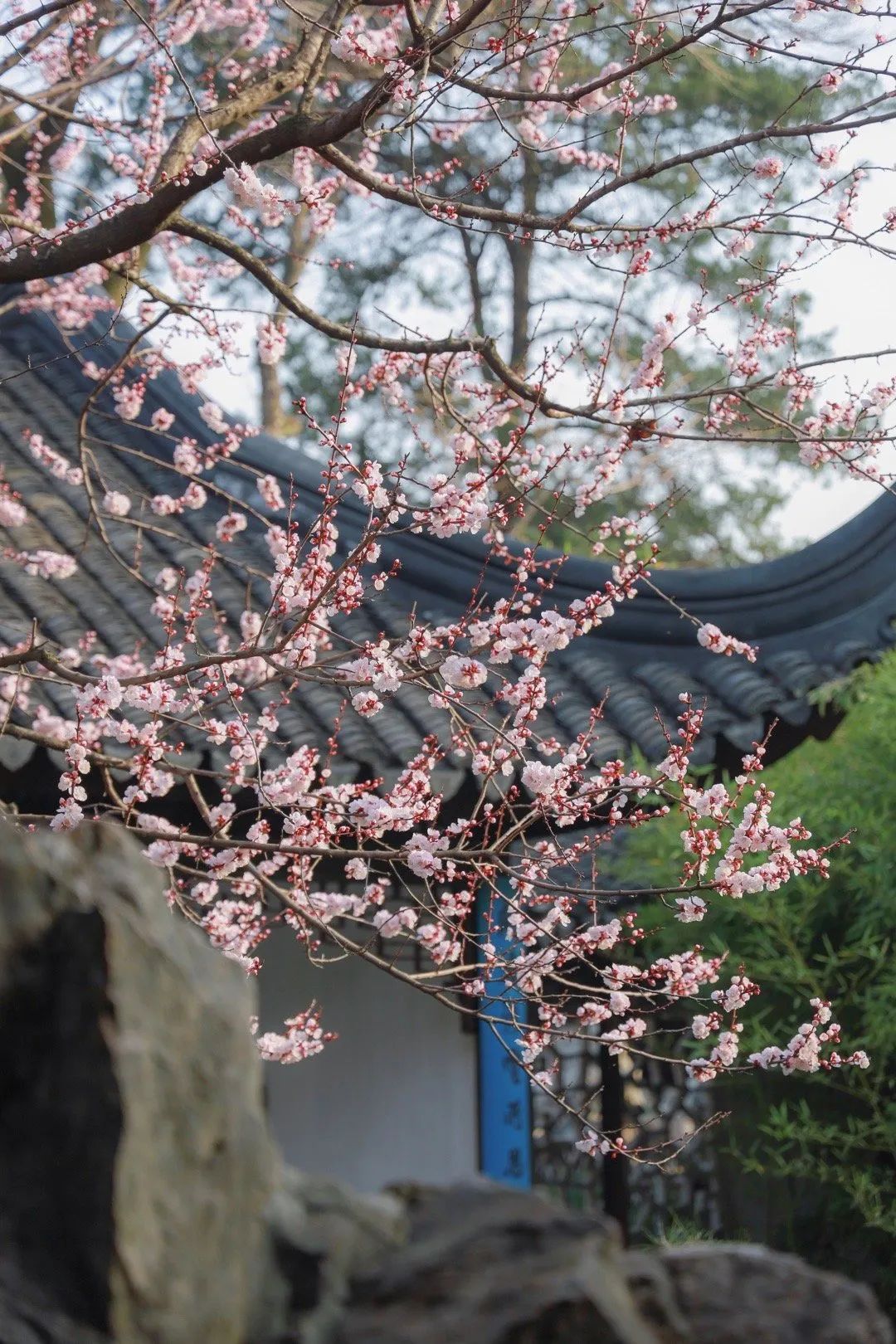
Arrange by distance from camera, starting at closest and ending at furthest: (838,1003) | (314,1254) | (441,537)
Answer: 1. (314,1254)
2. (441,537)
3. (838,1003)

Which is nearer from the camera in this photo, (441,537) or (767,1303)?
(767,1303)

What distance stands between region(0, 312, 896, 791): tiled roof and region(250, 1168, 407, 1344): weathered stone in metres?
3.89

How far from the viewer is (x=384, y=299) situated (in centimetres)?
1659

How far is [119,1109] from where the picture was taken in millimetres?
1664

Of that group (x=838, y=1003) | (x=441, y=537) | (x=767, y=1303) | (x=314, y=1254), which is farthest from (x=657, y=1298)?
(x=838, y=1003)

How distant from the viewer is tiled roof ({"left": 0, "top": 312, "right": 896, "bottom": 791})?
241 inches

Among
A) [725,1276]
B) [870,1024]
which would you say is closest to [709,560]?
[870,1024]

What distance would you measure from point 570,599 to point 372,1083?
2.51m

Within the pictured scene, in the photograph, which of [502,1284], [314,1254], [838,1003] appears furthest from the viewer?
[838,1003]

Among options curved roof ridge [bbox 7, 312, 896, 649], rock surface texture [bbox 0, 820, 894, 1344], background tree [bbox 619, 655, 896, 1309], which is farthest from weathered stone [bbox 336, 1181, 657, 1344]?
curved roof ridge [bbox 7, 312, 896, 649]

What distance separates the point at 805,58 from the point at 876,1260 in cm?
478

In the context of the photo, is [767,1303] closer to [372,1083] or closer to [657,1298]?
[657,1298]

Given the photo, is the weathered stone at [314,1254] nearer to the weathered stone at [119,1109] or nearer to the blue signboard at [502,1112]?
the weathered stone at [119,1109]

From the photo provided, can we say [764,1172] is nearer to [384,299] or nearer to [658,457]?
[658,457]
